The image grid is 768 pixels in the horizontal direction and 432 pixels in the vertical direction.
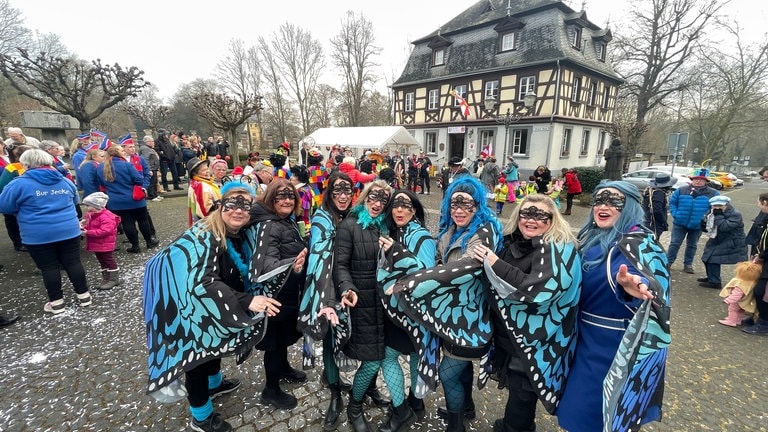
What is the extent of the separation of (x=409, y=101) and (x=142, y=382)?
81.4ft

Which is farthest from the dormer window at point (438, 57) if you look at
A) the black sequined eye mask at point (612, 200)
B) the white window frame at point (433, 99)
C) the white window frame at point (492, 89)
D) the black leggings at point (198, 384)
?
the black leggings at point (198, 384)

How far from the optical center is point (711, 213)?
5.29 m

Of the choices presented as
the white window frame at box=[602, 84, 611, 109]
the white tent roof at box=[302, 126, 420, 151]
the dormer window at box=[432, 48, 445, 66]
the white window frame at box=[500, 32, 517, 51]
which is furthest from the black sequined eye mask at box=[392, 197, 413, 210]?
the white window frame at box=[602, 84, 611, 109]

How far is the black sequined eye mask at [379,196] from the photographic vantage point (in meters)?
2.31

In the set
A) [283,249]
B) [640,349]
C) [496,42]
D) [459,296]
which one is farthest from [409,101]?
[640,349]

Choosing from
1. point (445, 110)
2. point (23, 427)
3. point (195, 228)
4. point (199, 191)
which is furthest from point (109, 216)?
point (445, 110)

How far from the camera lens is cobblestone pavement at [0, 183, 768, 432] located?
2.55m

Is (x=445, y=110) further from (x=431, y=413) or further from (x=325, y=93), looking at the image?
(x=431, y=413)

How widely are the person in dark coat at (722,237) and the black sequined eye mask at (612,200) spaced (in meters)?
4.87

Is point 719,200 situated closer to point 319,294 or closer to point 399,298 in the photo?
point 399,298

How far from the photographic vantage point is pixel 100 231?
176 inches

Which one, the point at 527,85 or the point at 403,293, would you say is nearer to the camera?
the point at 403,293

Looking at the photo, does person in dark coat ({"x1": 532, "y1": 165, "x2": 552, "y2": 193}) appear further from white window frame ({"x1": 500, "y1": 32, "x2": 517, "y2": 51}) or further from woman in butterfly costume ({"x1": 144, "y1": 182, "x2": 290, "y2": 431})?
white window frame ({"x1": 500, "y1": 32, "x2": 517, "y2": 51})

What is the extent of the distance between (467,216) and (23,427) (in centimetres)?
365
